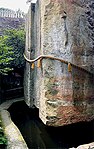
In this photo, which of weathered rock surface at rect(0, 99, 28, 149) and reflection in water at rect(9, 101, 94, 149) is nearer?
weathered rock surface at rect(0, 99, 28, 149)

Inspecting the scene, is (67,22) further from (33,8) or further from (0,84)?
(0,84)

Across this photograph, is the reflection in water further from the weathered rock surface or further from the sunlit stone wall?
the sunlit stone wall

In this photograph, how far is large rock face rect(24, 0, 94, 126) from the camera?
6.70m

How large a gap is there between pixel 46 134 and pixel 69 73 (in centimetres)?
266

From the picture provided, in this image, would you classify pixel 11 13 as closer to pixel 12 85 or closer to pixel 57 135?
pixel 12 85

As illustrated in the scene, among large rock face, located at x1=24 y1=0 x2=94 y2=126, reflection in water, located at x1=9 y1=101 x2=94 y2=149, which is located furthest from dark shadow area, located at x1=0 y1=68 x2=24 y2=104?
large rock face, located at x1=24 y1=0 x2=94 y2=126

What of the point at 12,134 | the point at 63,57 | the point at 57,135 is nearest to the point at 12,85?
the point at 57,135

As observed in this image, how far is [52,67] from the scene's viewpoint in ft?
22.3

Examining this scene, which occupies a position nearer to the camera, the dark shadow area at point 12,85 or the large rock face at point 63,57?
the large rock face at point 63,57

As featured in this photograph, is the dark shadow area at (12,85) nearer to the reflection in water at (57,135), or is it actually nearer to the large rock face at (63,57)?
the reflection in water at (57,135)

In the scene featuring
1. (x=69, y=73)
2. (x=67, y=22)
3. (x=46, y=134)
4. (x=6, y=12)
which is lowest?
(x=46, y=134)

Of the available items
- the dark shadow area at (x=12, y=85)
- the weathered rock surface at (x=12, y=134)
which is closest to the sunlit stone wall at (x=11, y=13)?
the dark shadow area at (x=12, y=85)

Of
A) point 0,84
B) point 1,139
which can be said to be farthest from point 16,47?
point 1,139

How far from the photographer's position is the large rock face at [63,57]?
22.0 ft
